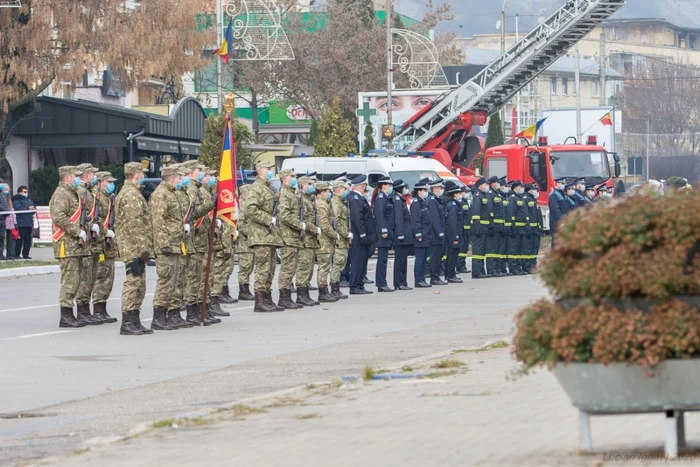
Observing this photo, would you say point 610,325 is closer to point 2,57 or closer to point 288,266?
point 288,266

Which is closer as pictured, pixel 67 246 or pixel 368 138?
pixel 67 246

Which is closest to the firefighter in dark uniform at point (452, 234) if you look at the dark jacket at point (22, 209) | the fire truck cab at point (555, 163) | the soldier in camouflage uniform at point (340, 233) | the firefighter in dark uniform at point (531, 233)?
the firefighter in dark uniform at point (531, 233)

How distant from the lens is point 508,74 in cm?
4216

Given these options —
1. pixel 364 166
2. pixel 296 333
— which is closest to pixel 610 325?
pixel 296 333

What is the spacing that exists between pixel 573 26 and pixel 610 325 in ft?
113

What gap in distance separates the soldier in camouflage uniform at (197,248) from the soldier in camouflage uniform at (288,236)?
6.36ft

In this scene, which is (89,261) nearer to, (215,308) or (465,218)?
(215,308)

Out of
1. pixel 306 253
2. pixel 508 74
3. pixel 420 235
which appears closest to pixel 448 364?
pixel 306 253

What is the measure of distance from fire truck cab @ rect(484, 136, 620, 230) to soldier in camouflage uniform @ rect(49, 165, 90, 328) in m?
21.1

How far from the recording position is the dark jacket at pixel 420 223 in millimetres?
25578

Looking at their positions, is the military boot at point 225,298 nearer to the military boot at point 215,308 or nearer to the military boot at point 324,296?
the military boot at point 324,296

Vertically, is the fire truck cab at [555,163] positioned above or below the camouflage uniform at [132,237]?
above

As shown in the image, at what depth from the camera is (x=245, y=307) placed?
837 inches

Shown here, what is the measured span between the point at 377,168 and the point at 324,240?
11.4m
